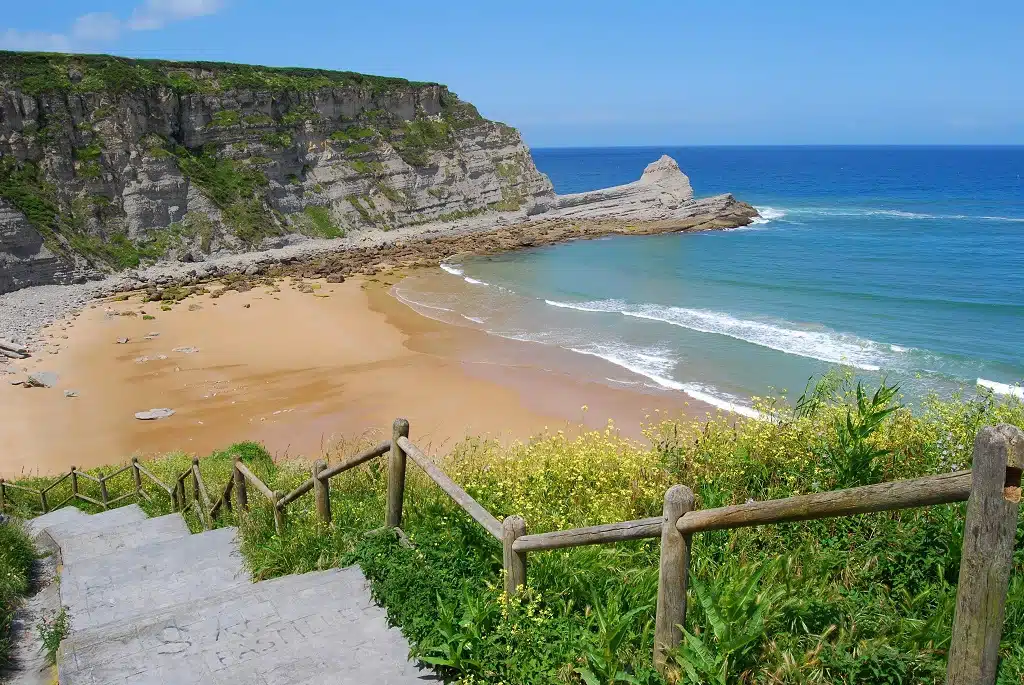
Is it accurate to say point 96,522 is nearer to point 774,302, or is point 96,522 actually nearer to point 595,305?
point 595,305

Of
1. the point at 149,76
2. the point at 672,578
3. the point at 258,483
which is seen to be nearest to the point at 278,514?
the point at 258,483

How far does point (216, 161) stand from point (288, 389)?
34.5 meters

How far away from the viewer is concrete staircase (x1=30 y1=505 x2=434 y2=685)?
15.8ft

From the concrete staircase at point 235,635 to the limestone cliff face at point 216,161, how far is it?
1447 inches

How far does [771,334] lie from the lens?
1145 inches

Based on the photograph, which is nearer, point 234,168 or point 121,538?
point 121,538

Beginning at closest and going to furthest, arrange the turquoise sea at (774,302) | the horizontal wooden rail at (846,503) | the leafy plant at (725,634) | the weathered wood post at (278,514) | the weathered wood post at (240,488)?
1. the horizontal wooden rail at (846,503)
2. the leafy plant at (725,634)
3. the weathered wood post at (278,514)
4. the weathered wood post at (240,488)
5. the turquoise sea at (774,302)

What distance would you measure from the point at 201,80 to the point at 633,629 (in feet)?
190

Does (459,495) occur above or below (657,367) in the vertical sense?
above

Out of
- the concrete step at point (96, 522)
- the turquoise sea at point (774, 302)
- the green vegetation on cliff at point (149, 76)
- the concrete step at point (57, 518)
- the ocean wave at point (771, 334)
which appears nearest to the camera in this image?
the concrete step at point (96, 522)

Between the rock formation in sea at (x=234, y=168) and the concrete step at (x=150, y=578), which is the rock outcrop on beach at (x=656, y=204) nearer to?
the rock formation in sea at (x=234, y=168)

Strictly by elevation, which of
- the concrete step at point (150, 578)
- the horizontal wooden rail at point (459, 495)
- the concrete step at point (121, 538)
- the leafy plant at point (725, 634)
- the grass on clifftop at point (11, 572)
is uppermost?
the horizontal wooden rail at point (459, 495)

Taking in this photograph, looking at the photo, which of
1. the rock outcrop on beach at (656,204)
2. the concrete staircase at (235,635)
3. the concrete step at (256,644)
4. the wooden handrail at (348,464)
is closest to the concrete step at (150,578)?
the concrete staircase at (235,635)

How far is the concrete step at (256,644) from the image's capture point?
481 centimetres
